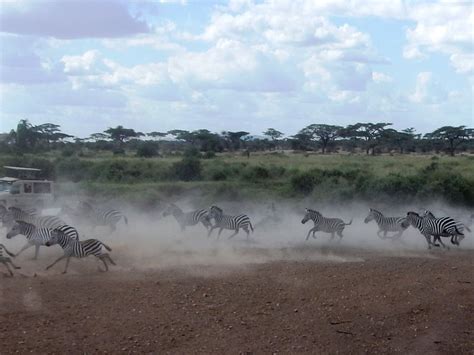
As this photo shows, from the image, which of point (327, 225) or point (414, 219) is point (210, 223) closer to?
point (327, 225)

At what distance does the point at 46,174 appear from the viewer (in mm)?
37219

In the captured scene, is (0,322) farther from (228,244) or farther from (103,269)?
(228,244)

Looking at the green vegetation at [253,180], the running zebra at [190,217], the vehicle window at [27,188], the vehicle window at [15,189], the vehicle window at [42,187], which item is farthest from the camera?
the green vegetation at [253,180]

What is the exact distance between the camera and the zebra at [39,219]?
1786 centimetres

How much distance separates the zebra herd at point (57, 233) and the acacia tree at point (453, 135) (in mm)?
52195

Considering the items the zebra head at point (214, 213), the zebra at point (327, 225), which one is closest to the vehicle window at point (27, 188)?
the zebra head at point (214, 213)

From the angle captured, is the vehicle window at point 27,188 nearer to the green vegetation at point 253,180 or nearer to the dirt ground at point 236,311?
the green vegetation at point 253,180

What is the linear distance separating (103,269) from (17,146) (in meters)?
38.3

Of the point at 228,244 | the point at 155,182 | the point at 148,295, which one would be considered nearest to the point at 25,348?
the point at 148,295

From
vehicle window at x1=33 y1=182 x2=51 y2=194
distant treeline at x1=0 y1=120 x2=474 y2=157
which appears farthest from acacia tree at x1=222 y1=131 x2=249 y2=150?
vehicle window at x1=33 y1=182 x2=51 y2=194

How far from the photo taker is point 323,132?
233ft

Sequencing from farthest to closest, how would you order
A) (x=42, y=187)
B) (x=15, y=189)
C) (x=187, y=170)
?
1. (x=187, y=170)
2. (x=42, y=187)
3. (x=15, y=189)

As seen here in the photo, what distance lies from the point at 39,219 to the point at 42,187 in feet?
18.9

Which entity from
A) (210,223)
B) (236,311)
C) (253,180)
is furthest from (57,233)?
(253,180)
